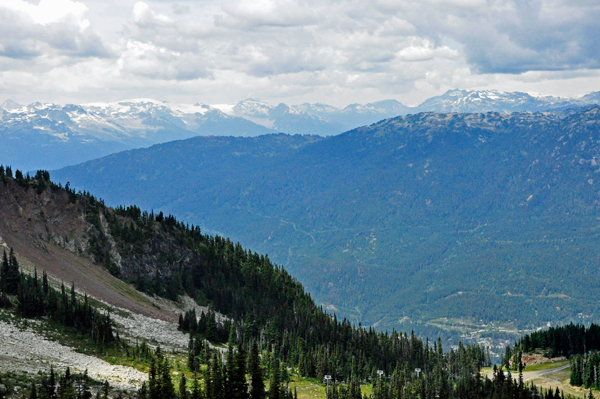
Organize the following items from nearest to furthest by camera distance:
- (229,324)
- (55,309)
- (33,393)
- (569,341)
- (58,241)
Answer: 1. (33,393)
2. (55,309)
3. (229,324)
4. (58,241)
5. (569,341)

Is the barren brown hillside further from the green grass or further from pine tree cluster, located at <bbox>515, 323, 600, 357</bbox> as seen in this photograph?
pine tree cluster, located at <bbox>515, 323, 600, 357</bbox>

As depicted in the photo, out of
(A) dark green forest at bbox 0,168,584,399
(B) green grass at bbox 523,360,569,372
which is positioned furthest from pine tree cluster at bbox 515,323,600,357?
(A) dark green forest at bbox 0,168,584,399

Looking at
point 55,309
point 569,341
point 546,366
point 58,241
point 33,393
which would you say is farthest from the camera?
point 569,341

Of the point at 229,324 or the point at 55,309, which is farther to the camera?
the point at 229,324

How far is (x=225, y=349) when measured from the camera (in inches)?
5349

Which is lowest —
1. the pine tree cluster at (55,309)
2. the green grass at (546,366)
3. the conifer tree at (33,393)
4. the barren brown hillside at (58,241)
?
Result: the green grass at (546,366)

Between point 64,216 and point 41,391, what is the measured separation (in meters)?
114

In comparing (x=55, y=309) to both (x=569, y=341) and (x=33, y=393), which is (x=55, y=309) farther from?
(x=569, y=341)

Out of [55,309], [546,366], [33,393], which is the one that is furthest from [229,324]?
[33,393]

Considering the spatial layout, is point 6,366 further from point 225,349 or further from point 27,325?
point 225,349

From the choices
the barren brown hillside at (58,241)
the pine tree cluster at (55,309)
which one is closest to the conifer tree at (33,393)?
the pine tree cluster at (55,309)

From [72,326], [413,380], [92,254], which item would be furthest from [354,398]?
[92,254]

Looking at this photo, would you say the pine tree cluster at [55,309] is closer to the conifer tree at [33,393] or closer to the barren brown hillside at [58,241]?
the barren brown hillside at [58,241]

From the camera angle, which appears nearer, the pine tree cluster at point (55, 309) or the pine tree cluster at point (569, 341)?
the pine tree cluster at point (55, 309)
